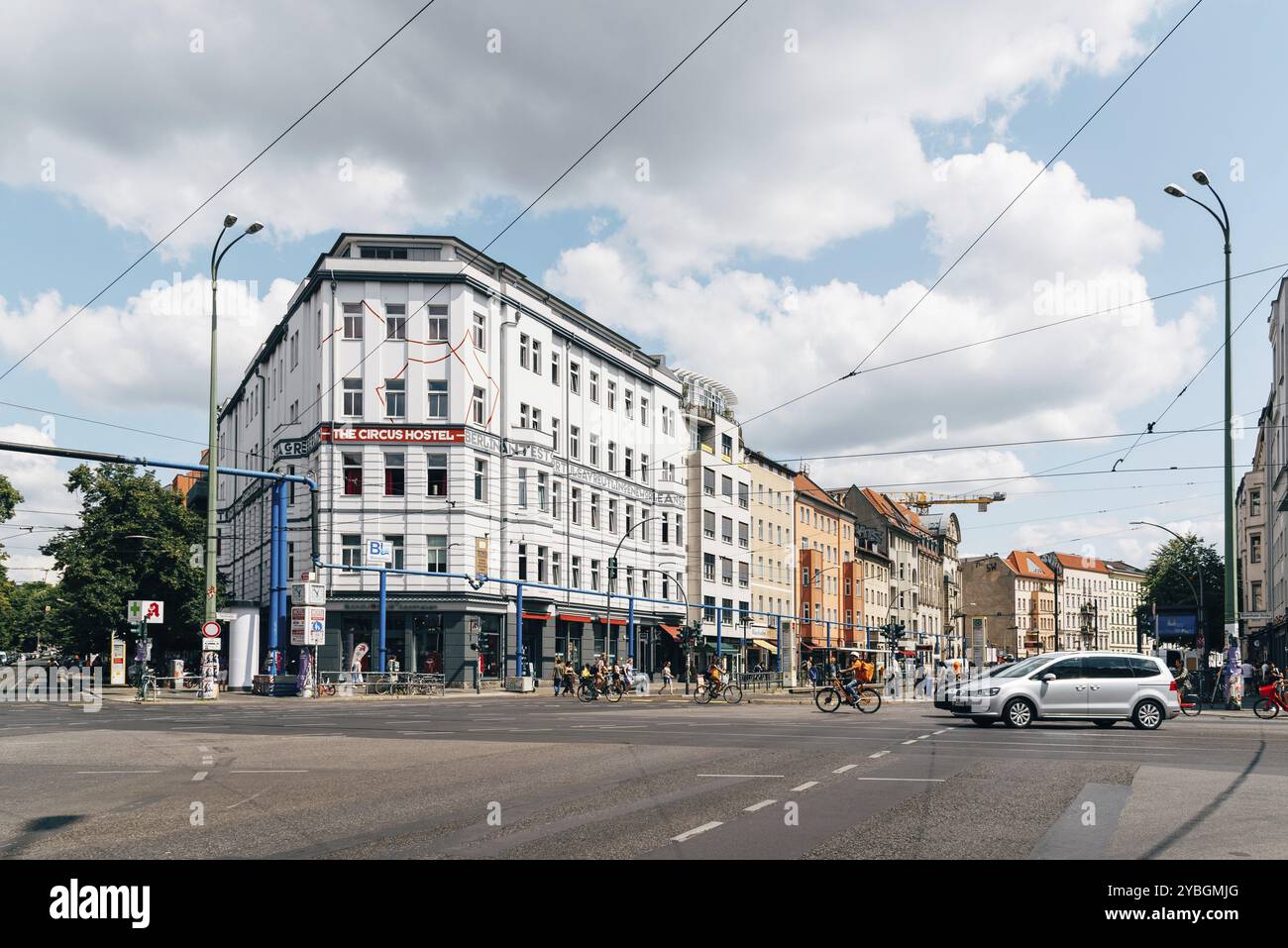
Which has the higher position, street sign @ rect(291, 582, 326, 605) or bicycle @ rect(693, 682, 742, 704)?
street sign @ rect(291, 582, 326, 605)

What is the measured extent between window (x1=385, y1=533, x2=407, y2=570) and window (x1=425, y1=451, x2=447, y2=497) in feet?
8.72

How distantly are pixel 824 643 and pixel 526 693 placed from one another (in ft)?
175

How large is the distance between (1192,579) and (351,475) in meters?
62.4

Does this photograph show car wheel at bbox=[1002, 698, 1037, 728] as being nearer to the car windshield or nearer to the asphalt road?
the car windshield

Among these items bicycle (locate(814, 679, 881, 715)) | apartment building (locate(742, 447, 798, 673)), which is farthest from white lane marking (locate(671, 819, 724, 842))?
apartment building (locate(742, 447, 798, 673))

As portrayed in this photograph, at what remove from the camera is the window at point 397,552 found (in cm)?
5372

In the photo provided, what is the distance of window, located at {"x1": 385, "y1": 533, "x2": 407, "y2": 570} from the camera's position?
53719mm

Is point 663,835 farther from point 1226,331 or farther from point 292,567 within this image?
point 292,567

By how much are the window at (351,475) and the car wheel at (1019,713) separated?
34.8 meters

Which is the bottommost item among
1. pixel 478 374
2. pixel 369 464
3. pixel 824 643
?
pixel 824 643

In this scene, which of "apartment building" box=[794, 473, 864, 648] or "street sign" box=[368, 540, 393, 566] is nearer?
"street sign" box=[368, 540, 393, 566]

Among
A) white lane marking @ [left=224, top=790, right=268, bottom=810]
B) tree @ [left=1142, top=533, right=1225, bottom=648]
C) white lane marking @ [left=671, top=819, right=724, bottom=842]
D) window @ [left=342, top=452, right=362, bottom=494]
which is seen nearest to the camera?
white lane marking @ [left=671, top=819, right=724, bottom=842]

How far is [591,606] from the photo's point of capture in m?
65.0
